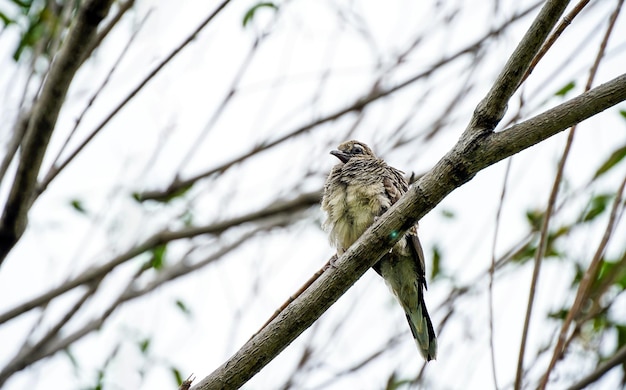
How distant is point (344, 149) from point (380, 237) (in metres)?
2.60

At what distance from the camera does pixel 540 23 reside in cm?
214

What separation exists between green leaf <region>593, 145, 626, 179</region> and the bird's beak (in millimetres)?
1626

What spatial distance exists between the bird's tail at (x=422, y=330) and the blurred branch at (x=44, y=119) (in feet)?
6.67

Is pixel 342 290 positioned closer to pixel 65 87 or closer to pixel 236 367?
pixel 236 367

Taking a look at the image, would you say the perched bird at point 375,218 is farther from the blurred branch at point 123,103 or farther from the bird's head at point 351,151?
the blurred branch at point 123,103

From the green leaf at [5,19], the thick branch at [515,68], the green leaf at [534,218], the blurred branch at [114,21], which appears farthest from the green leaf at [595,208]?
the green leaf at [5,19]

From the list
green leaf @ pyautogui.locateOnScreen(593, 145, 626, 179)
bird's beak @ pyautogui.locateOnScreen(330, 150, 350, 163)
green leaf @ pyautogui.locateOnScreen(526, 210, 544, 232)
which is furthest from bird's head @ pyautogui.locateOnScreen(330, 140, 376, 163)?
green leaf @ pyautogui.locateOnScreen(593, 145, 626, 179)

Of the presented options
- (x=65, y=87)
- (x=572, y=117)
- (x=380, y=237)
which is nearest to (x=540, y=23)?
(x=572, y=117)

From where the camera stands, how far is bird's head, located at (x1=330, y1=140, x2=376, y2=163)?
190 inches

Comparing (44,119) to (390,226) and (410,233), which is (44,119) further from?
(410,233)

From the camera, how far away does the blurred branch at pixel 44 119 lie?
2609 millimetres

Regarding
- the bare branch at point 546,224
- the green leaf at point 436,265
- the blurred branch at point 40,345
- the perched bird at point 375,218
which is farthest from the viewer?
the green leaf at point 436,265

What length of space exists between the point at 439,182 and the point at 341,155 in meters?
2.60

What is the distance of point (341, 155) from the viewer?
485cm
